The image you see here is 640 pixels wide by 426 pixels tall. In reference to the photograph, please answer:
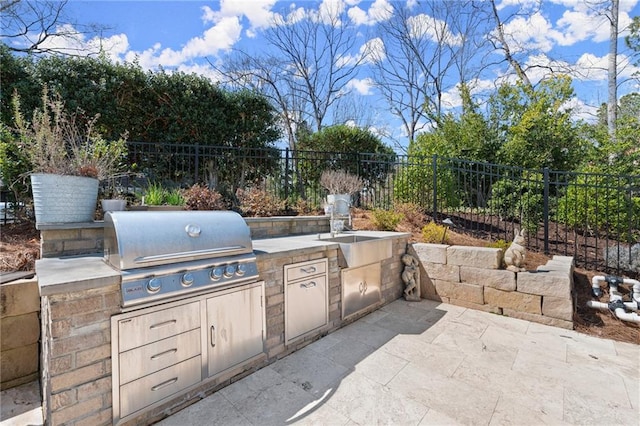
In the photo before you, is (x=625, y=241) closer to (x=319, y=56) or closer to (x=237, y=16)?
(x=237, y=16)

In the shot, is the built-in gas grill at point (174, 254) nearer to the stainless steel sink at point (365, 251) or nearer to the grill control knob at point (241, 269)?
the grill control knob at point (241, 269)

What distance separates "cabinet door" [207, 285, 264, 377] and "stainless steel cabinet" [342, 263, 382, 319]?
1318mm

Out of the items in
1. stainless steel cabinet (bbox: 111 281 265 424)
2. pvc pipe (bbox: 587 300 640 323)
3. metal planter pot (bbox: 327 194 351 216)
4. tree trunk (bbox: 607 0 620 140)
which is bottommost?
pvc pipe (bbox: 587 300 640 323)

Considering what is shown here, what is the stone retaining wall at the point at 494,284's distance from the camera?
375cm

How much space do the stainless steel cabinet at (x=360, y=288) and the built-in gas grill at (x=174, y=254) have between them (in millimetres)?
1501

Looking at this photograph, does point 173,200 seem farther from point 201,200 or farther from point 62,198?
point 62,198

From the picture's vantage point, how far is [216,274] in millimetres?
2256

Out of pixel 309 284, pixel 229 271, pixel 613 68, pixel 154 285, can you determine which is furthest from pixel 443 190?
pixel 613 68

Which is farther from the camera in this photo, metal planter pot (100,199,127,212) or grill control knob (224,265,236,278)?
metal planter pot (100,199,127,212)

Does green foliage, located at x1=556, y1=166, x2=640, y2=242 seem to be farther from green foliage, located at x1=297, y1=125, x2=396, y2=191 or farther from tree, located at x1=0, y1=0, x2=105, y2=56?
tree, located at x1=0, y1=0, x2=105, y2=56

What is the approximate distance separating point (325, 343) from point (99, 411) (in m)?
2.02

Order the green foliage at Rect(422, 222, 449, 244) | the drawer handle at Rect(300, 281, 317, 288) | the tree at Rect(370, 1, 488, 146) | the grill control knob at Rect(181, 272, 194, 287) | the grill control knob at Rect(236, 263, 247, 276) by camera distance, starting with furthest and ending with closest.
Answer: the tree at Rect(370, 1, 488, 146)
the green foliage at Rect(422, 222, 449, 244)
the drawer handle at Rect(300, 281, 317, 288)
the grill control knob at Rect(236, 263, 247, 276)
the grill control knob at Rect(181, 272, 194, 287)

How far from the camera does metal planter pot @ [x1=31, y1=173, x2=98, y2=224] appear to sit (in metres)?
2.68

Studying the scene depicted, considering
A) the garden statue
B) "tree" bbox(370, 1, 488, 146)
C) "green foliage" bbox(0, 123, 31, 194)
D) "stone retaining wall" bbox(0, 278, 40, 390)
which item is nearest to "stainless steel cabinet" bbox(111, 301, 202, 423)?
"stone retaining wall" bbox(0, 278, 40, 390)
